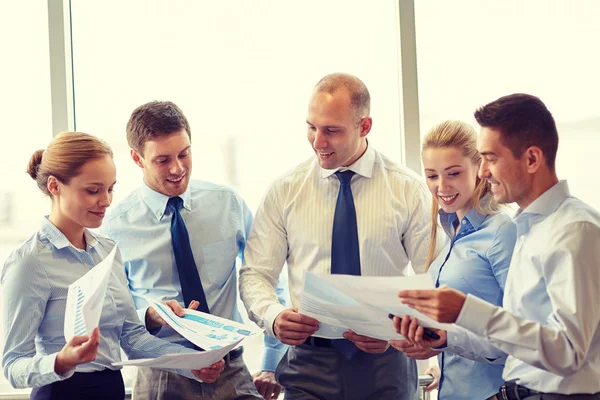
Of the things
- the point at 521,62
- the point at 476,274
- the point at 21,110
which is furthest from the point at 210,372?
the point at 521,62

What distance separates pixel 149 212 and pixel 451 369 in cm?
126

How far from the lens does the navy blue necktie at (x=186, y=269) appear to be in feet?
8.65

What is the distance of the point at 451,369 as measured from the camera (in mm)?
2430

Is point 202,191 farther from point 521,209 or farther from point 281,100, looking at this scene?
point 521,209

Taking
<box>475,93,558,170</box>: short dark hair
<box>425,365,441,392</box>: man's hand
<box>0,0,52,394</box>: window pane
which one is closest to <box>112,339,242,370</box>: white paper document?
<box>475,93,558,170</box>: short dark hair

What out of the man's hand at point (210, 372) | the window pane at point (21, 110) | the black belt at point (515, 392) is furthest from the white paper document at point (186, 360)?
the window pane at point (21, 110)

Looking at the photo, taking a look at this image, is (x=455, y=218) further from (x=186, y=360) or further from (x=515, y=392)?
(x=186, y=360)

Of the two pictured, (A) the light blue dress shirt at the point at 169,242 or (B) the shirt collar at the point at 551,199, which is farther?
(A) the light blue dress shirt at the point at 169,242

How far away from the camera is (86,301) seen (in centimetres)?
185

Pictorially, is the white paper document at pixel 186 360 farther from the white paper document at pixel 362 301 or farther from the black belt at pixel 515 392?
the black belt at pixel 515 392

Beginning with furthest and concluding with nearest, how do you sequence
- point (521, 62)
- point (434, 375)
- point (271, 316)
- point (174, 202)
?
point (521, 62)
point (434, 375)
point (174, 202)
point (271, 316)

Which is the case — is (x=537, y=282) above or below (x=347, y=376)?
above

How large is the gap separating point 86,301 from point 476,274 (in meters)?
1.22

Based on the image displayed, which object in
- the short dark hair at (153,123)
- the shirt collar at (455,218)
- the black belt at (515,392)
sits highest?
the short dark hair at (153,123)
